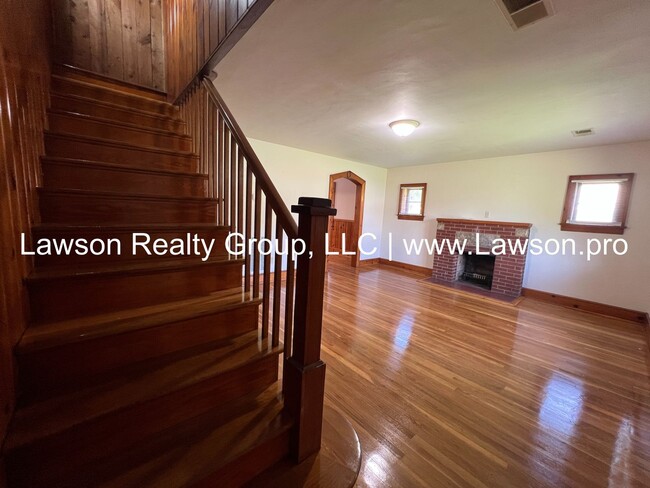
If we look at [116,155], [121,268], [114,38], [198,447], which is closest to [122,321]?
[121,268]

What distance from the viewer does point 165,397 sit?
107 cm

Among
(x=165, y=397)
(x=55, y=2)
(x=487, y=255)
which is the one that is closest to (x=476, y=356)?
(x=165, y=397)

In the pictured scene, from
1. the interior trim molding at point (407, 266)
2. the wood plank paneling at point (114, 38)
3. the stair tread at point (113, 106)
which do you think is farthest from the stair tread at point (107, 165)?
the interior trim molding at point (407, 266)

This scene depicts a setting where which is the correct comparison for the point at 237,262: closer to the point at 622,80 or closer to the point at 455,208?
the point at 622,80

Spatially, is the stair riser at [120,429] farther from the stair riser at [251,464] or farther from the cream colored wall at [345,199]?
the cream colored wall at [345,199]

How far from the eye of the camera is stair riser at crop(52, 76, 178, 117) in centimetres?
217

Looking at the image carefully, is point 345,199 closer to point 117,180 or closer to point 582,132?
point 582,132

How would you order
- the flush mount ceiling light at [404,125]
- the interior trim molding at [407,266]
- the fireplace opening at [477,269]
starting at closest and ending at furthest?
the flush mount ceiling light at [404,125]
the fireplace opening at [477,269]
the interior trim molding at [407,266]

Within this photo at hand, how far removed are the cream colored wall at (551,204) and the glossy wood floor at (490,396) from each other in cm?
59

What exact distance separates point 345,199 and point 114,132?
656 centimetres

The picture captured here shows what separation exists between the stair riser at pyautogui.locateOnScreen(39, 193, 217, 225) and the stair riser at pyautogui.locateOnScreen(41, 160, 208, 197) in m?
0.15

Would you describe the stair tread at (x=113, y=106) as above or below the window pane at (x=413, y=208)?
above

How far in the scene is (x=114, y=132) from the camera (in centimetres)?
205

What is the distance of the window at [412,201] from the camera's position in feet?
19.0
